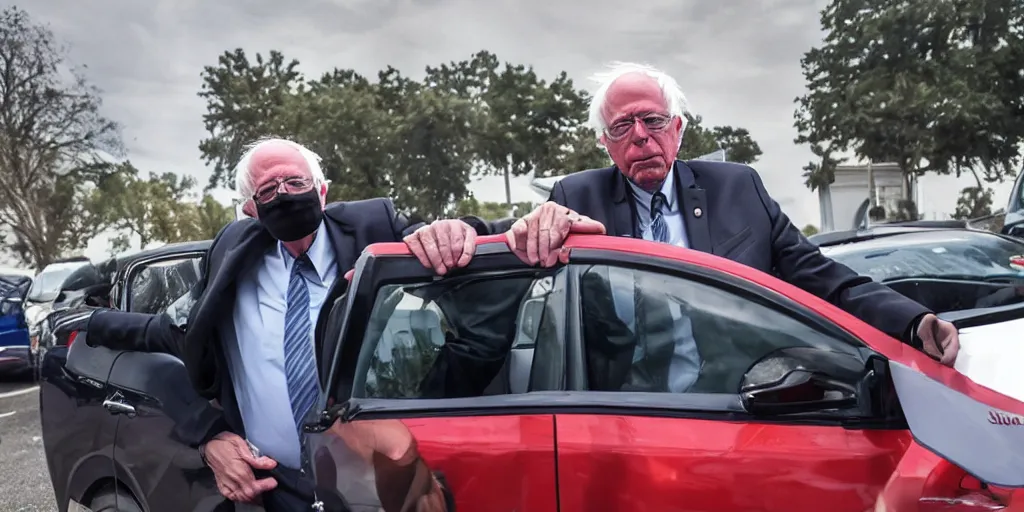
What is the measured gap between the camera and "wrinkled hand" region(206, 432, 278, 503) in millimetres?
2412

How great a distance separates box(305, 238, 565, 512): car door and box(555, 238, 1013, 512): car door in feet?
0.26

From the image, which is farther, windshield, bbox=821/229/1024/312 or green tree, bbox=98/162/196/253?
green tree, bbox=98/162/196/253

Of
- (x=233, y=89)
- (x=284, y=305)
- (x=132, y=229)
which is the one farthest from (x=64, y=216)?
(x=284, y=305)

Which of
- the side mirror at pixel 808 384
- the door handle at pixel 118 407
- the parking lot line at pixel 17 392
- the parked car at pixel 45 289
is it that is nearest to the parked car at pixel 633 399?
the side mirror at pixel 808 384

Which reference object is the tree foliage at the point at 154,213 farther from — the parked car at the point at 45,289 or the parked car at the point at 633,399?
the parked car at the point at 633,399

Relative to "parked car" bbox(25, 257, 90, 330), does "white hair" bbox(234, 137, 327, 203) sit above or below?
above

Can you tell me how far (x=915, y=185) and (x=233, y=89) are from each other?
36.5 meters

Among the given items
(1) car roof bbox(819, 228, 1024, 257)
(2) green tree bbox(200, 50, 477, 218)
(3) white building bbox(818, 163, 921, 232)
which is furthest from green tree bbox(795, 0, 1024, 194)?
(1) car roof bbox(819, 228, 1024, 257)

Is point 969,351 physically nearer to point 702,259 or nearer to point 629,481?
point 702,259

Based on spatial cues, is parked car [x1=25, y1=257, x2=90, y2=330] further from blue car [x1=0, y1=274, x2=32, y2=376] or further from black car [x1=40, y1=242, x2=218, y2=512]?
black car [x1=40, y1=242, x2=218, y2=512]

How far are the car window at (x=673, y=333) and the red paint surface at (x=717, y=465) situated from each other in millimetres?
111

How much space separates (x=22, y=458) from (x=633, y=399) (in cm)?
720

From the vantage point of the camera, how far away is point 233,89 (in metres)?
47.0

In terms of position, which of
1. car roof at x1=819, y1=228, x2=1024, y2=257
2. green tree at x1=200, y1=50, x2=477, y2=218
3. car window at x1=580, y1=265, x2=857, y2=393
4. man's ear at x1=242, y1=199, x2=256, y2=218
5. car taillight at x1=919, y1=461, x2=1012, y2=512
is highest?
green tree at x1=200, y1=50, x2=477, y2=218
